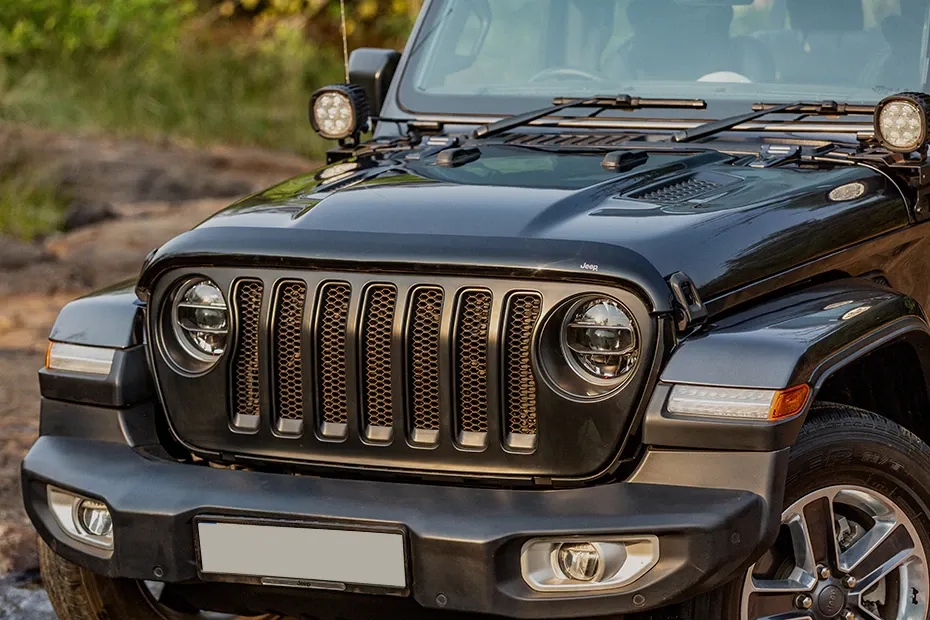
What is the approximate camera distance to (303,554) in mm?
3414

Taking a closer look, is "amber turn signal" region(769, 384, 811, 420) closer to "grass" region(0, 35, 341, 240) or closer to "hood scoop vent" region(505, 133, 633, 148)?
"hood scoop vent" region(505, 133, 633, 148)

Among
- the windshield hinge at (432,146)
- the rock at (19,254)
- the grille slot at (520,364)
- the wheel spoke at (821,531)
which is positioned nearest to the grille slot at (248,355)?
the grille slot at (520,364)

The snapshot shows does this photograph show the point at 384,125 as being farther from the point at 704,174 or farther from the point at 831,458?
the point at 831,458

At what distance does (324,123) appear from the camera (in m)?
5.09

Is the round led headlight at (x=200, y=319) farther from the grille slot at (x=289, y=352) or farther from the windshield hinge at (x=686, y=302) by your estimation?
the windshield hinge at (x=686, y=302)

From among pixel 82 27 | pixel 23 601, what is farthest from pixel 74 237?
pixel 23 601

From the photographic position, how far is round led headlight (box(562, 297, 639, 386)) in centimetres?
342

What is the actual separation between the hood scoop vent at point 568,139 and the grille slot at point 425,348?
1065 mm

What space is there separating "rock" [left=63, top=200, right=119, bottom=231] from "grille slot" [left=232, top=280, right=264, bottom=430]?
25.8 ft

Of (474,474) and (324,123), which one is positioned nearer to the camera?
(474,474)

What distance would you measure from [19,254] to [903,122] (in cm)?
719

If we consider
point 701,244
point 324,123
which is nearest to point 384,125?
point 324,123

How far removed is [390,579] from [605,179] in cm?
117

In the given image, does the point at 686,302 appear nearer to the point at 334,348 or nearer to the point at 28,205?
the point at 334,348
